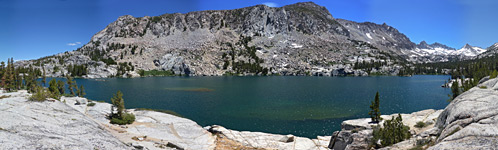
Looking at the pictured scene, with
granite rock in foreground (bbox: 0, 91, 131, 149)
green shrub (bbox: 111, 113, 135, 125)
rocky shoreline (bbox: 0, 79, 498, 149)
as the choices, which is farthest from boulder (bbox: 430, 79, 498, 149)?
green shrub (bbox: 111, 113, 135, 125)

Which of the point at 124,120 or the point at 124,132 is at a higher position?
the point at 124,120

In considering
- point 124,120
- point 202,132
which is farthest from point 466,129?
point 124,120

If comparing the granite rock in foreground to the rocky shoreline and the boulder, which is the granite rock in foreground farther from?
the boulder

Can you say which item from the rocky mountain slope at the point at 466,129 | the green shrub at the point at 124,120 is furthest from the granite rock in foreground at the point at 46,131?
the rocky mountain slope at the point at 466,129

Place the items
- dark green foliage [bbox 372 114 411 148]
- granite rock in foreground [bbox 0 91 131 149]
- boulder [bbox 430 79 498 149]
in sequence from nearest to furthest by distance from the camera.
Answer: boulder [bbox 430 79 498 149]
granite rock in foreground [bbox 0 91 131 149]
dark green foliage [bbox 372 114 411 148]

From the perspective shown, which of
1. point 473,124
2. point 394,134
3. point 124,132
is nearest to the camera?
point 473,124

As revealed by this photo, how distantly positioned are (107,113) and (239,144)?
2454cm

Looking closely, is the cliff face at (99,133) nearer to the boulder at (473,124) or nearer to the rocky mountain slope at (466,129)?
the rocky mountain slope at (466,129)

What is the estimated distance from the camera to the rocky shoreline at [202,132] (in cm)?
1423

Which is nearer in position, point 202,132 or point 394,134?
point 394,134

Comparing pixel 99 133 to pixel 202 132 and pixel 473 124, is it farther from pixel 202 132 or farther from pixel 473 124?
pixel 473 124

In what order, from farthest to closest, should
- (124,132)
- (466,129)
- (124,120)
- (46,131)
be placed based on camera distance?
1. (124,120)
2. (124,132)
3. (46,131)
4. (466,129)

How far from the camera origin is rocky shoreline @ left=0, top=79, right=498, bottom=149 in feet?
46.7

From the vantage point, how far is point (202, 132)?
3734cm
